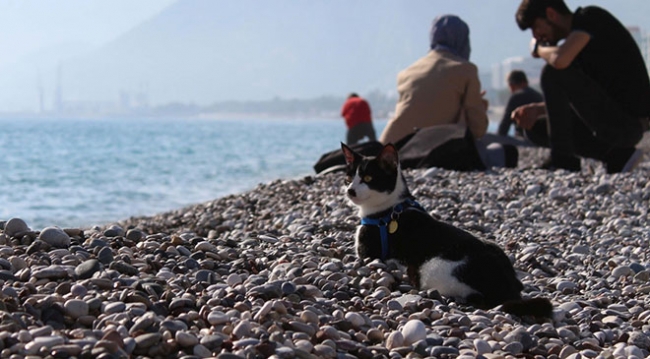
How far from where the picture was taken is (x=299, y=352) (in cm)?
270

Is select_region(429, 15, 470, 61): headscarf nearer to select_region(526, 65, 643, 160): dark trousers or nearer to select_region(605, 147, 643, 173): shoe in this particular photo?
select_region(526, 65, 643, 160): dark trousers

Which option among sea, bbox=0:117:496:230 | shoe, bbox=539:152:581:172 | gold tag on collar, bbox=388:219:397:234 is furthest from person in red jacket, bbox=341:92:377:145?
gold tag on collar, bbox=388:219:397:234

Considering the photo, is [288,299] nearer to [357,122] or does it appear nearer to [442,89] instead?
[442,89]

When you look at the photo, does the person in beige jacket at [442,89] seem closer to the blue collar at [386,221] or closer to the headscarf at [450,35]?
the headscarf at [450,35]

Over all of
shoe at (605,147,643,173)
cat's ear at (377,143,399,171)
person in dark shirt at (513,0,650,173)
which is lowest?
shoe at (605,147,643,173)

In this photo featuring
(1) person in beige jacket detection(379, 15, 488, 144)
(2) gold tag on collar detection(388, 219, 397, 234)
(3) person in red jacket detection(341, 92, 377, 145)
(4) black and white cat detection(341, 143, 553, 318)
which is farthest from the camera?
(3) person in red jacket detection(341, 92, 377, 145)

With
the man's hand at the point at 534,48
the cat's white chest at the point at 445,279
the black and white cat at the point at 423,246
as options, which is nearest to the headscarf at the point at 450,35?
the man's hand at the point at 534,48

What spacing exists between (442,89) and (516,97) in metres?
4.22

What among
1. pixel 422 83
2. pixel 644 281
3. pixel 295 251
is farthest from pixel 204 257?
pixel 422 83

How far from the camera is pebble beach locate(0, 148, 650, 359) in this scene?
107 inches

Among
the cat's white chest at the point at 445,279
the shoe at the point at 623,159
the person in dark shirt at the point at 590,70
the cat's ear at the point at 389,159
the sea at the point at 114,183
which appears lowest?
the sea at the point at 114,183

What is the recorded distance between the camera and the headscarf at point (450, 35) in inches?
342

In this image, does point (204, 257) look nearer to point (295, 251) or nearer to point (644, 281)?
point (295, 251)

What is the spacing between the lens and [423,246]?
3943 millimetres
